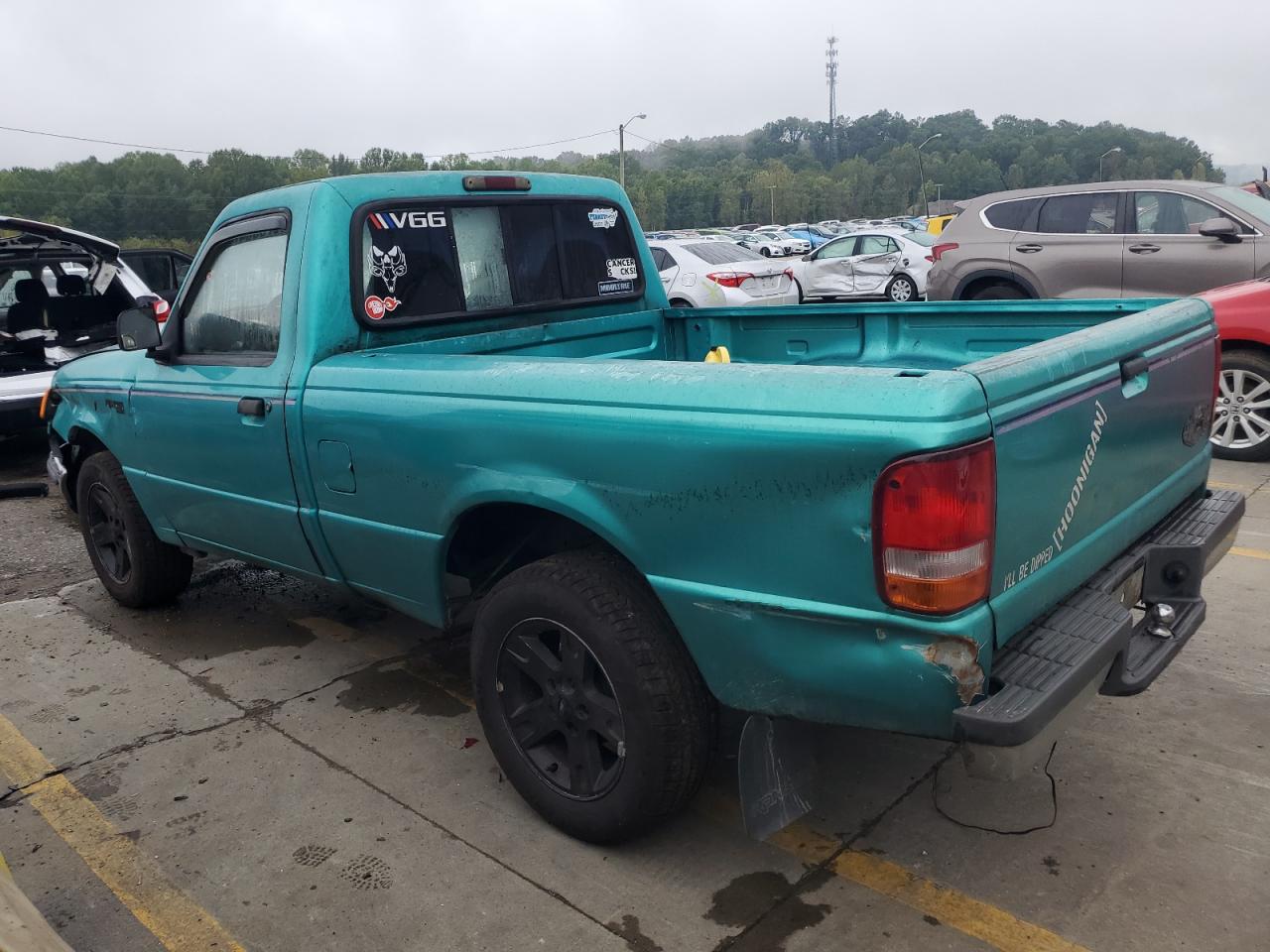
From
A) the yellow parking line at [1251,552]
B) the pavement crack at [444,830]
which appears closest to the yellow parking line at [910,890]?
the pavement crack at [444,830]

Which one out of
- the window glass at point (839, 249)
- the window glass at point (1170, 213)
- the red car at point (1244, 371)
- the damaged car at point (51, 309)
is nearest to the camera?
the red car at point (1244, 371)

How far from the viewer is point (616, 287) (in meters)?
4.25

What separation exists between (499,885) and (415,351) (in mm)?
1714

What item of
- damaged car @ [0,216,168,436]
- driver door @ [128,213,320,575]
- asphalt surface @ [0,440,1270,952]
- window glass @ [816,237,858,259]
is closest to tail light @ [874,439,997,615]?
asphalt surface @ [0,440,1270,952]

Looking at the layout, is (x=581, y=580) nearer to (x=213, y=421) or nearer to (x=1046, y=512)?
(x=1046, y=512)

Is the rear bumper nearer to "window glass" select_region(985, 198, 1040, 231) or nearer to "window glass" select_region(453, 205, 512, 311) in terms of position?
"window glass" select_region(453, 205, 512, 311)

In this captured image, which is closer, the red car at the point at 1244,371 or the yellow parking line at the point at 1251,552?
the yellow parking line at the point at 1251,552

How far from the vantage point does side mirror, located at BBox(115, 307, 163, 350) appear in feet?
13.3

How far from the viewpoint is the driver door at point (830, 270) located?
18.9 meters

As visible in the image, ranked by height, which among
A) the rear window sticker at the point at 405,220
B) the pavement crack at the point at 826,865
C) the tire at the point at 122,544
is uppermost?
the rear window sticker at the point at 405,220

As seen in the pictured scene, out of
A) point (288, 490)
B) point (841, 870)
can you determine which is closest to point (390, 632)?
point (288, 490)

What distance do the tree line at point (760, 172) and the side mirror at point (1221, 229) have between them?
38080 mm

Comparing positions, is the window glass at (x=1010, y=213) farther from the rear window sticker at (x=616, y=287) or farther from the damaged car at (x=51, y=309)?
the damaged car at (x=51, y=309)

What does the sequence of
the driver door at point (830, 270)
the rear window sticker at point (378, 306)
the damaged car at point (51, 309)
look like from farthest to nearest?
1. the driver door at point (830, 270)
2. the damaged car at point (51, 309)
3. the rear window sticker at point (378, 306)
